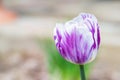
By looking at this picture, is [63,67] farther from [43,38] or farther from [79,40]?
[43,38]

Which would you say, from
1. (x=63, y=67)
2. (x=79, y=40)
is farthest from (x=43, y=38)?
(x=79, y=40)

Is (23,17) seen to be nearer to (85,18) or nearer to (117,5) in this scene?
(117,5)

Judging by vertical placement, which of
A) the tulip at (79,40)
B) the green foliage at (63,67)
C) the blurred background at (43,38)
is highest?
the tulip at (79,40)

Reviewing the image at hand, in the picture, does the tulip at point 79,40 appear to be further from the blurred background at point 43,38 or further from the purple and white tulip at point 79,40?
the blurred background at point 43,38

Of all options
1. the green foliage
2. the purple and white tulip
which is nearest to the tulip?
the purple and white tulip

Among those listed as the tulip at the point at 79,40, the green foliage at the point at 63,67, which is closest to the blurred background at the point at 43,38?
the green foliage at the point at 63,67

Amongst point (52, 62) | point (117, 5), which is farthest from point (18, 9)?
point (52, 62)
